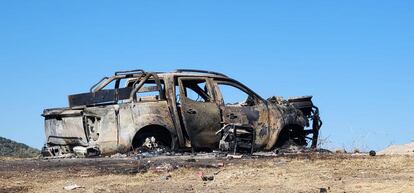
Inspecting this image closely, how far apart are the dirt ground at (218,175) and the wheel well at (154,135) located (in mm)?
1450

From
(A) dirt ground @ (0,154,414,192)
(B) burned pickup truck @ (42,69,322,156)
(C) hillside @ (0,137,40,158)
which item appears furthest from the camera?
(C) hillside @ (0,137,40,158)

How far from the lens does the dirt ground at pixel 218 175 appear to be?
25.1 feet

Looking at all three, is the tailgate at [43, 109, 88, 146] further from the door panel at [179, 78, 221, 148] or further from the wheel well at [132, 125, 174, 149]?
the door panel at [179, 78, 221, 148]

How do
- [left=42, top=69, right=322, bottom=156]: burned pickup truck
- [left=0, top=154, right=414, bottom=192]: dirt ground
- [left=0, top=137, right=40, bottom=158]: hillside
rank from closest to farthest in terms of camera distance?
[left=0, top=154, right=414, bottom=192]: dirt ground → [left=42, top=69, right=322, bottom=156]: burned pickup truck → [left=0, top=137, right=40, bottom=158]: hillside

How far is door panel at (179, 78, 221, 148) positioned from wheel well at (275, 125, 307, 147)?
1.47 metres

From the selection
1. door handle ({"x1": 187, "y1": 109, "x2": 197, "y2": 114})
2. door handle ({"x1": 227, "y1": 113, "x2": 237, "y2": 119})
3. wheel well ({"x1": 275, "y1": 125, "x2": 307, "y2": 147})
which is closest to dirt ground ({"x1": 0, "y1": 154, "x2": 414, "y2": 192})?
door handle ({"x1": 187, "y1": 109, "x2": 197, "y2": 114})

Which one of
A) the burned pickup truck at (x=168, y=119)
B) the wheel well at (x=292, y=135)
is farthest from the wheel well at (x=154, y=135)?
the wheel well at (x=292, y=135)

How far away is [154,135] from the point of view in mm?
12766

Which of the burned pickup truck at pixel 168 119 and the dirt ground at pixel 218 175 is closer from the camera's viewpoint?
the dirt ground at pixel 218 175

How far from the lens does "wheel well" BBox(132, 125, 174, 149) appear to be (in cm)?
1258

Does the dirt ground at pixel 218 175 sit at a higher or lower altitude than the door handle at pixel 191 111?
lower

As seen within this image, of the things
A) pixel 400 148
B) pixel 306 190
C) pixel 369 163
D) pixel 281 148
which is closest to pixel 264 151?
pixel 281 148

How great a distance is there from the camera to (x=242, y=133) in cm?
1319

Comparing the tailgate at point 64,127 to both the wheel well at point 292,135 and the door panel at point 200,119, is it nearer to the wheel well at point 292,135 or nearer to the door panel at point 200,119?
the door panel at point 200,119
